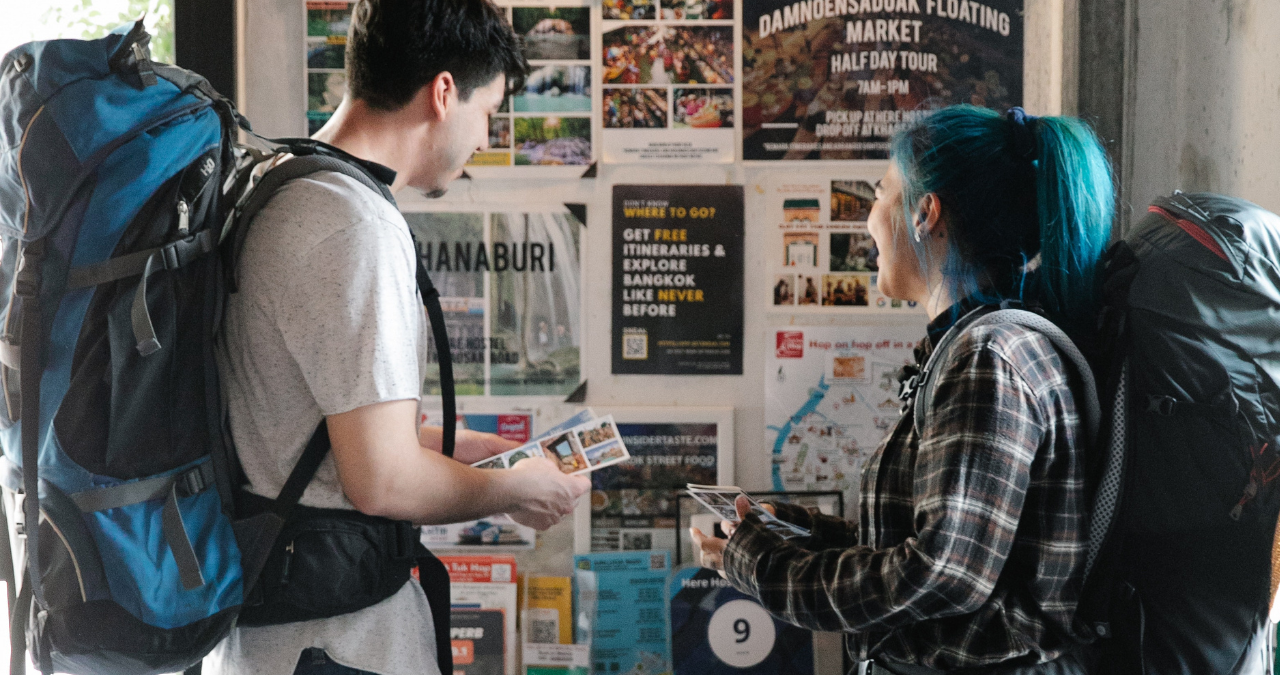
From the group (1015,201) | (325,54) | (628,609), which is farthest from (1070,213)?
(325,54)

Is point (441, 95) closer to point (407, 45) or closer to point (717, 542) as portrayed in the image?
point (407, 45)

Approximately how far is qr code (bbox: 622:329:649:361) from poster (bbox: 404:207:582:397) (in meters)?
0.11

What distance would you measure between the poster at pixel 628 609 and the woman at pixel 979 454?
93 centimetres

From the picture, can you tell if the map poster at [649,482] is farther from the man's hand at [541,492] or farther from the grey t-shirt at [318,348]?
the grey t-shirt at [318,348]

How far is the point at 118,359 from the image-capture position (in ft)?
3.14

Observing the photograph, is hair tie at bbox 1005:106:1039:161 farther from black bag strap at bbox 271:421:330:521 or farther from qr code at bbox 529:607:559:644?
qr code at bbox 529:607:559:644

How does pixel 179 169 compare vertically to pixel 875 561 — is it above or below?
above

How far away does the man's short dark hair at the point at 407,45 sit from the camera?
120 centimetres

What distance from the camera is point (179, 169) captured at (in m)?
0.98

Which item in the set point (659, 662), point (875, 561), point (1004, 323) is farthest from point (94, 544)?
point (659, 662)

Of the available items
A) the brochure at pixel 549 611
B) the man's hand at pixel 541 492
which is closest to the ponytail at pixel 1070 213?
the man's hand at pixel 541 492

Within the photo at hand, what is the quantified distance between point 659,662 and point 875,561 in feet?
3.92

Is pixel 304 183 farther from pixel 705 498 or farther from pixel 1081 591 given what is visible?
pixel 1081 591

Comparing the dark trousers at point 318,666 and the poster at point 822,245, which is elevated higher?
the poster at point 822,245
